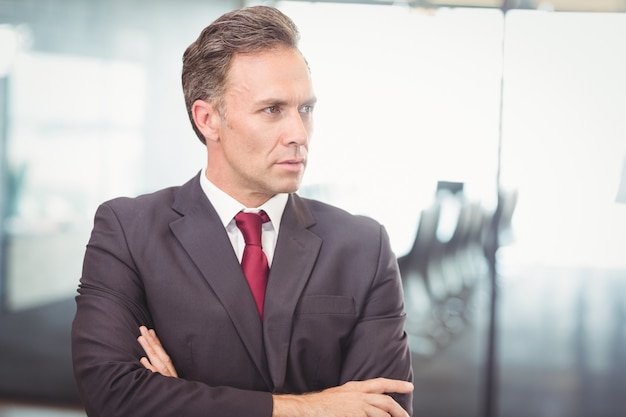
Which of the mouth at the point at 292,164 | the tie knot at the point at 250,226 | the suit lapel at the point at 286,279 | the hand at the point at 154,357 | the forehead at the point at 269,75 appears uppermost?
the forehead at the point at 269,75

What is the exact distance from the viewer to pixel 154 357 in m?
1.78

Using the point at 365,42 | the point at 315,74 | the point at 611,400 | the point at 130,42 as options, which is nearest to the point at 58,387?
the point at 130,42

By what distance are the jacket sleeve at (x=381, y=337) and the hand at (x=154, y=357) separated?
1.39ft

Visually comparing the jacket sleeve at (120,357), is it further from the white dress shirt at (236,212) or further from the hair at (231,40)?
the hair at (231,40)

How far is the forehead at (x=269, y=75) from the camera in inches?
72.3

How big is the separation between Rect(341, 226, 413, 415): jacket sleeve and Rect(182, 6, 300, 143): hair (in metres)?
0.56

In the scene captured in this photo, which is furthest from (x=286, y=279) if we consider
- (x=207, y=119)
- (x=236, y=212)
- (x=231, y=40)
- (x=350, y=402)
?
(x=231, y=40)

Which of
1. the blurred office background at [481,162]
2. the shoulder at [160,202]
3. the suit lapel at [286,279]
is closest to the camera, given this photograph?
the suit lapel at [286,279]

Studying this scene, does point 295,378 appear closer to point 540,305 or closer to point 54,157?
point 540,305

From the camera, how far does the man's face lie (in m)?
1.84

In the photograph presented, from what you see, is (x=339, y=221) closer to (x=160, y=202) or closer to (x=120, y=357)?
(x=160, y=202)

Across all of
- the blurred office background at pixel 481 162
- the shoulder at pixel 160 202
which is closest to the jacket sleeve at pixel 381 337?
the shoulder at pixel 160 202

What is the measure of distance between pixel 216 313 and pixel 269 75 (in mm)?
565

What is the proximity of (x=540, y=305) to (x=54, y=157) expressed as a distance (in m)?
2.90
